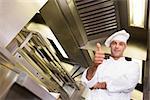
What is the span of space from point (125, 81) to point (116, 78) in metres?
0.06

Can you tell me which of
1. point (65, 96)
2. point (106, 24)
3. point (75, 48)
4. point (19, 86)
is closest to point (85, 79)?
point (19, 86)

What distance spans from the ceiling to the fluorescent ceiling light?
5 cm

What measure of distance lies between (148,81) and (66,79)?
220 cm

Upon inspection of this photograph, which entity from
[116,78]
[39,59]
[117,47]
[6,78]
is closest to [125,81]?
[116,78]

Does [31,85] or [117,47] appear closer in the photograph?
[31,85]

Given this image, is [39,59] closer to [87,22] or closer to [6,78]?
[87,22]

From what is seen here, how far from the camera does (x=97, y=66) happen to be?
6.34 ft

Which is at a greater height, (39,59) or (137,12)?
(137,12)

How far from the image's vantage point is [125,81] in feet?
6.06

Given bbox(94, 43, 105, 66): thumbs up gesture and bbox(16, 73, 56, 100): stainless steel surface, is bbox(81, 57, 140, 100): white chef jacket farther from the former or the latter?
bbox(16, 73, 56, 100): stainless steel surface

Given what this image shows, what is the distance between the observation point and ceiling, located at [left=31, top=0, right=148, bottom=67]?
268cm

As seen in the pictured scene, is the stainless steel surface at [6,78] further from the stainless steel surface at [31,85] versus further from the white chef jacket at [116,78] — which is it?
the white chef jacket at [116,78]

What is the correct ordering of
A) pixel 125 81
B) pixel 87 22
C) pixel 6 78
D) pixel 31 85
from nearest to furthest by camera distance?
pixel 6 78, pixel 31 85, pixel 125 81, pixel 87 22

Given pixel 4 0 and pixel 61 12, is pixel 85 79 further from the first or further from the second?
pixel 61 12
